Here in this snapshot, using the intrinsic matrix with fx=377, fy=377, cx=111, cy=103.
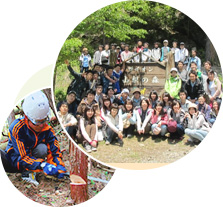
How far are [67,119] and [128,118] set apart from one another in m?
0.95

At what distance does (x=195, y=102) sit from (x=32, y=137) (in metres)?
2.58

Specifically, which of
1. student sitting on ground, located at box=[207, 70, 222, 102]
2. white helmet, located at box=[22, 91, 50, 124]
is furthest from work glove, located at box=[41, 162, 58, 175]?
student sitting on ground, located at box=[207, 70, 222, 102]

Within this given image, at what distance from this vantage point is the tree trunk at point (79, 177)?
5.57 meters

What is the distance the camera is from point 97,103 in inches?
229

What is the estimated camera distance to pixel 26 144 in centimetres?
541

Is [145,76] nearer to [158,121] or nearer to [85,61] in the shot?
[158,121]

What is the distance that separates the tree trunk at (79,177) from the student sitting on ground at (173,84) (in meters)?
1.67

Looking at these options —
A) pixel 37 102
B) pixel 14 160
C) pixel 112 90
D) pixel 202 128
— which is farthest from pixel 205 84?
pixel 14 160

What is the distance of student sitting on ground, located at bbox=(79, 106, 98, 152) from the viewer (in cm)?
573

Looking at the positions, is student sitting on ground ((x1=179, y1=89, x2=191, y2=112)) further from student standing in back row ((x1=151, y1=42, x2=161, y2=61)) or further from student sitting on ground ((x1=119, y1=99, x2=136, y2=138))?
student sitting on ground ((x1=119, y1=99, x2=136, y2=138))

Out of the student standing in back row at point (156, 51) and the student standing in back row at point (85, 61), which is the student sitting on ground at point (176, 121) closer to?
the student standing in back row at point (156, 51)

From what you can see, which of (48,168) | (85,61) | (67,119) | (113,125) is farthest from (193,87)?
(48,168)

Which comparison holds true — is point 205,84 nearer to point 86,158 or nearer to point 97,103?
point 97,103

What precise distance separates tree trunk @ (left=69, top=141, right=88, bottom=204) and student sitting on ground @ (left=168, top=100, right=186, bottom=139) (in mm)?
1438
